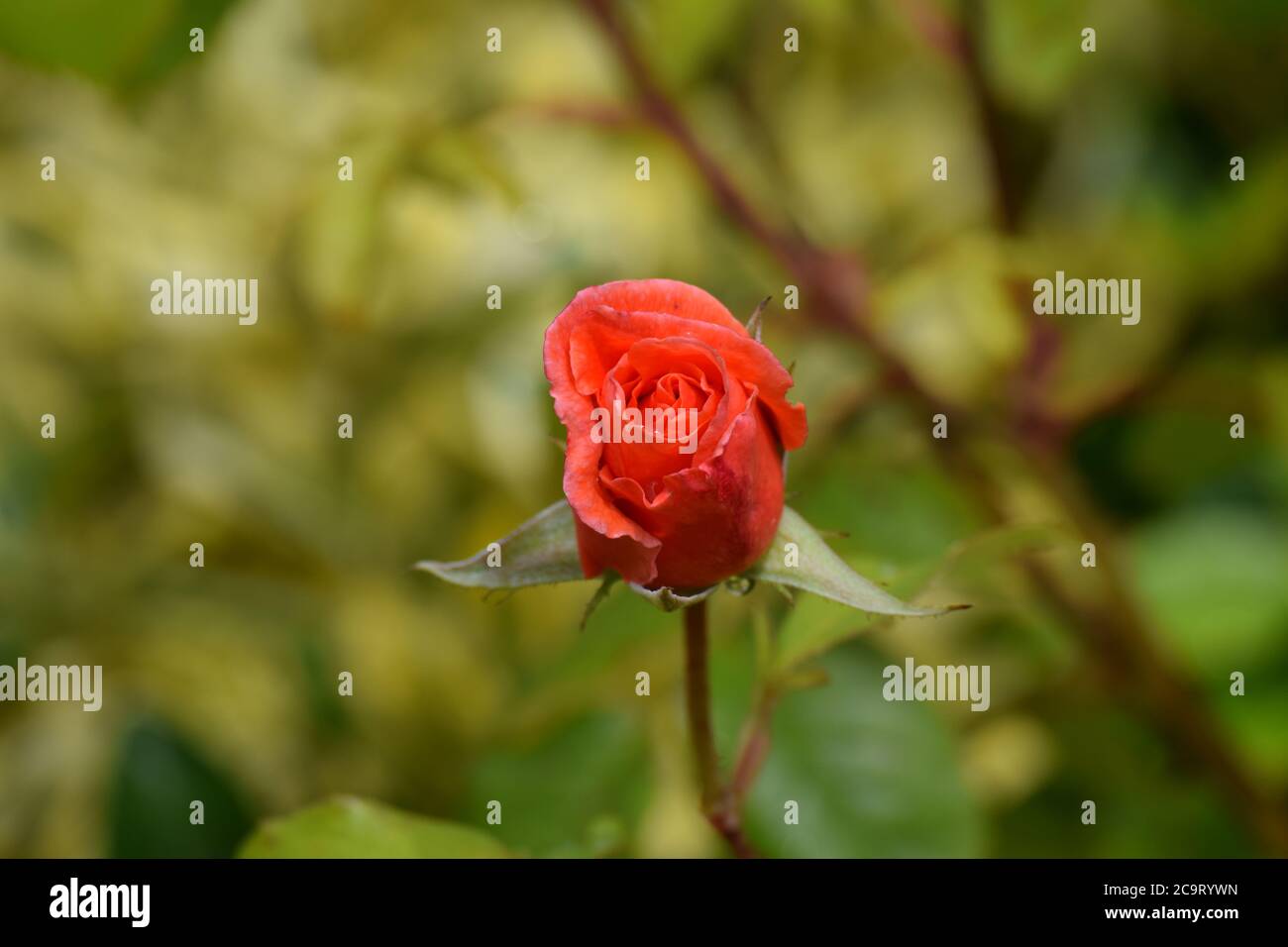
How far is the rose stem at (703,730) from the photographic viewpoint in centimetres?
37

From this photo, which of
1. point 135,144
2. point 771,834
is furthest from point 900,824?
point 135,144

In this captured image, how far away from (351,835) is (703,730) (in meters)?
0.13

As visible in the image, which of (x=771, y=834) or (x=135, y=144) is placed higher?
(x=135, y=144)

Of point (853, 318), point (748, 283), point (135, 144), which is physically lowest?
point (853, 318)

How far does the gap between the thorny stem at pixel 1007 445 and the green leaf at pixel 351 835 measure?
1.15 feet

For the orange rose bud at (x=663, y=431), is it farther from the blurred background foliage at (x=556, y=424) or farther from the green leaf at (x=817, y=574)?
the blurred background foliage at (x=556, y=424)

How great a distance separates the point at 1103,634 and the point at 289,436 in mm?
724

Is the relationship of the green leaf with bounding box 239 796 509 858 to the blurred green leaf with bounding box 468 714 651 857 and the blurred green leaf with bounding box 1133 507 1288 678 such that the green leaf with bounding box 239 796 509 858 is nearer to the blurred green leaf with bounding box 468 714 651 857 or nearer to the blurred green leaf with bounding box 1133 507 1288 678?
the blurred green leaf with bounding box 468 714 651 857

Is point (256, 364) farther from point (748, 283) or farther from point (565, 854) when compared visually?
point (565, 854)

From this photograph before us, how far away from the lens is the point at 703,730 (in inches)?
15.2

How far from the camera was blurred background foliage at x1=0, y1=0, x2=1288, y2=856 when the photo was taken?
0.64 meters

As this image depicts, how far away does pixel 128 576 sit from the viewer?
1039mm

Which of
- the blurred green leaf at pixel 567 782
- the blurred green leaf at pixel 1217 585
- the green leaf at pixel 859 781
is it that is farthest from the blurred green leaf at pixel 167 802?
the blurred green leaf at pixel 1217 585

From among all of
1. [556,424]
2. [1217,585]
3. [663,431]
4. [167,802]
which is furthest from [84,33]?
[1217,585]
